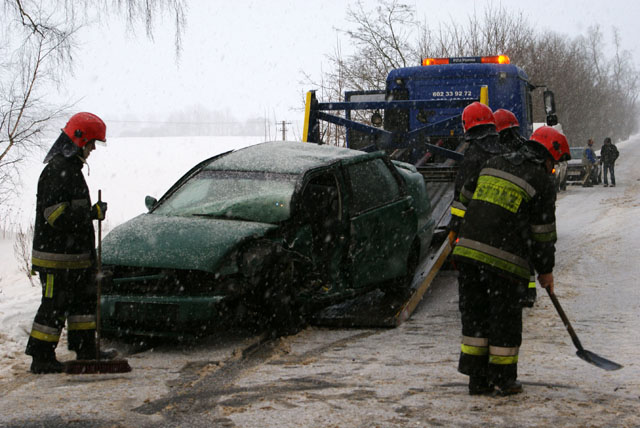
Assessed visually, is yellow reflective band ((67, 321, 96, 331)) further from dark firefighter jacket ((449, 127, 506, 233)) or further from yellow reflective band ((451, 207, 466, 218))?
dark firefighter jacket ((449, 127, 506, 233))

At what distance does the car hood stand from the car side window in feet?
3.96

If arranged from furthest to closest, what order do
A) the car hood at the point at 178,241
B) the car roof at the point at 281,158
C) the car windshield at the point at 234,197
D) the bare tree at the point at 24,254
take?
the bare tree at the point at 24,254, the car roof at the point at 281,158, the car windshield at the point at 234,197, the car hood at the point at 178,241

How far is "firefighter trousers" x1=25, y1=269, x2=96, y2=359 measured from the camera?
566 centimetres

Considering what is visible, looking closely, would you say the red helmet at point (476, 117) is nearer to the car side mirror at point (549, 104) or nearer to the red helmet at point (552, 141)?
the red helmet at point (552, 141)

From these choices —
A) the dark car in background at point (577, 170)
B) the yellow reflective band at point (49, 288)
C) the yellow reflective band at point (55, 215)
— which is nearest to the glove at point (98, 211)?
the yellow reflective band at point (55, 215)

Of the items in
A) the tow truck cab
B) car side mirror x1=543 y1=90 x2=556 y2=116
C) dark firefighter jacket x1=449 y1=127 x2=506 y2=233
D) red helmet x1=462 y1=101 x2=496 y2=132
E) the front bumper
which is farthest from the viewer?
car side mirror x1=543 y1=90 x2=556 y2=116

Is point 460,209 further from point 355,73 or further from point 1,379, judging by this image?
point 355,73

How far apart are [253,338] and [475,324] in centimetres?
240

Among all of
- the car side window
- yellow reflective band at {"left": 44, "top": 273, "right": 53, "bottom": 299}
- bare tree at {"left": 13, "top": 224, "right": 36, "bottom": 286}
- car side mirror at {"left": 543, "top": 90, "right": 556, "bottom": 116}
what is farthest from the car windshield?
car side mirror at {"left": 543, "top": 90, "right": 556, "bottom": 116}

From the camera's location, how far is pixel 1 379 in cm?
Result: 551

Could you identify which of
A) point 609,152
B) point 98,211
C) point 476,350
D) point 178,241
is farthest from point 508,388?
point 609,152

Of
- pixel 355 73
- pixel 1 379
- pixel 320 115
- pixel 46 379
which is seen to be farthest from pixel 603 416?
pixel 355 73

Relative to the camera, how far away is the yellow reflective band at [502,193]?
4820 mm

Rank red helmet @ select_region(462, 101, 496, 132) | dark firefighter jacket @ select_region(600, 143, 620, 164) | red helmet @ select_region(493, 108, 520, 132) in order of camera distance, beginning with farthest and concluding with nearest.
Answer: dark firefighter jacket @ select_region(600, 143, 620, 164), red helmet @ select_region(493, 108, 520, 132), red helmet @ select_region(462, 101, 496, 132)
